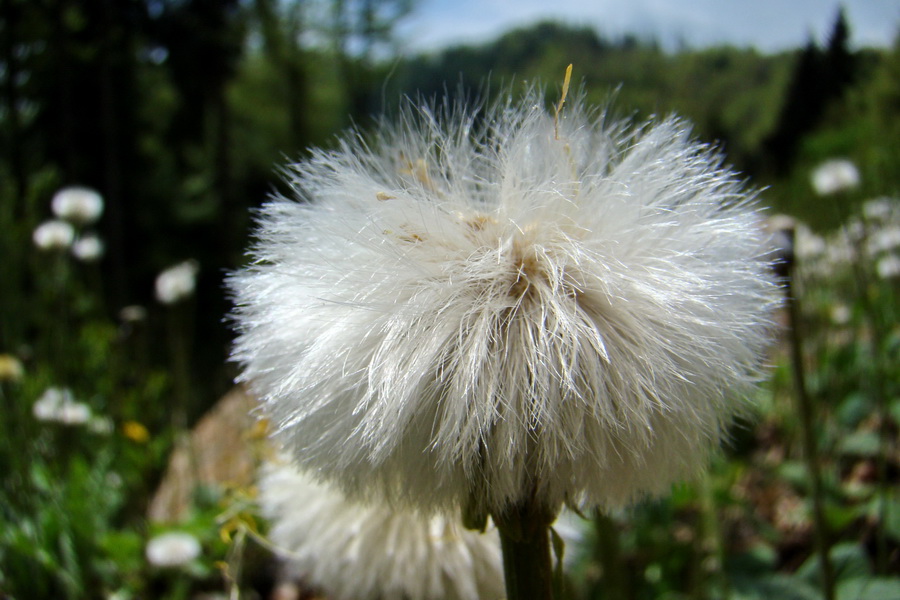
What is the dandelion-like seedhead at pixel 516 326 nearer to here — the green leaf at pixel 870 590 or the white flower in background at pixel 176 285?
the green leaf at pixel 870 590

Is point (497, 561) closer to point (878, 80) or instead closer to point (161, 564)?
point (161, 564)

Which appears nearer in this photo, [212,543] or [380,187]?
[380,187]

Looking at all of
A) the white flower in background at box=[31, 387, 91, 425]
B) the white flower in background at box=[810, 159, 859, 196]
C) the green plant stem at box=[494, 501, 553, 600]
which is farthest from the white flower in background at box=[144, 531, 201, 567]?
the white flower in background at box=[810, 159, 859, 196]

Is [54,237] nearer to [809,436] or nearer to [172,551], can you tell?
[172,551]

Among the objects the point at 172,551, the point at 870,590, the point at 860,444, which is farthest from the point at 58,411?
the point at 860,444

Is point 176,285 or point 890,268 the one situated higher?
point 890,268

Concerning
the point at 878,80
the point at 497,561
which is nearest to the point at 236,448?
the point at 497,561

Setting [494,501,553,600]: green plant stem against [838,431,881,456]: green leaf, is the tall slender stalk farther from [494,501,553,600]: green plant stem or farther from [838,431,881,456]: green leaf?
[838,431,881,456]: green leaf
